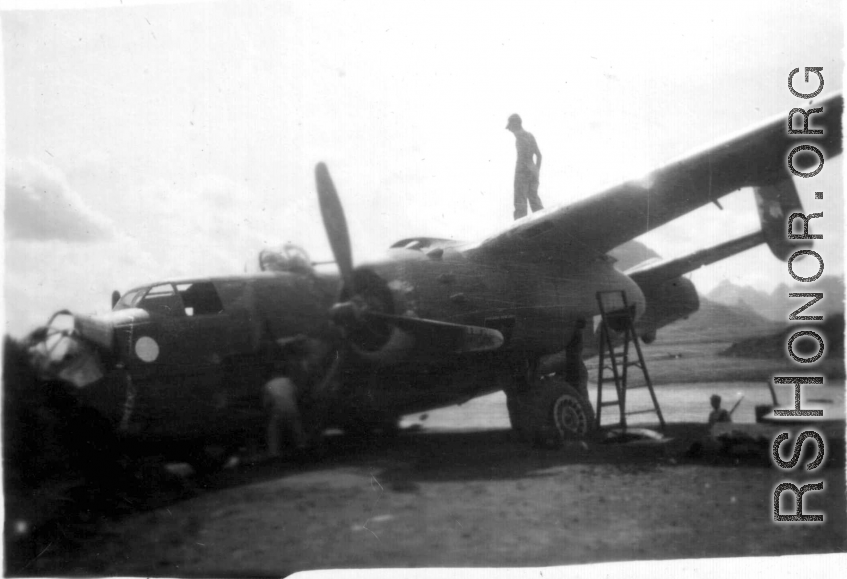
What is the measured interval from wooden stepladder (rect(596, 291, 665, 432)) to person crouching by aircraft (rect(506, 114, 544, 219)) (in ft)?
4.07

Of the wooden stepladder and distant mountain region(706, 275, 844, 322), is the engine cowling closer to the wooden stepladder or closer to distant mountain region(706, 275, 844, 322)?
the wooden stepladder

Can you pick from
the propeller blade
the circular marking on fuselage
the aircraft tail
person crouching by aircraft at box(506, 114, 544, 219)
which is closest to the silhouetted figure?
person crouching by aircraft at box(506, 114, 544, 219)

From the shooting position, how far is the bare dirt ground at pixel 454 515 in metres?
4.46

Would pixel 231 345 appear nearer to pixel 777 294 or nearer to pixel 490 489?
pixel 490 489

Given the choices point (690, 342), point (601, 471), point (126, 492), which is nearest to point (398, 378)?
point (601, 471)

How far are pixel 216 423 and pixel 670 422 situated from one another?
3.58 meters

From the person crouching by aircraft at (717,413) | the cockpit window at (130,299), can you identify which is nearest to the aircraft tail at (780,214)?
the person crouching by aircraft at (717,413)

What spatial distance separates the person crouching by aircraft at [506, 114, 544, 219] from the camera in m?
5.13

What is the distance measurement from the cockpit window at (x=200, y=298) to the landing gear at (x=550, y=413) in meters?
2.65

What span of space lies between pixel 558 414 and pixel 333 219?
2666 mm

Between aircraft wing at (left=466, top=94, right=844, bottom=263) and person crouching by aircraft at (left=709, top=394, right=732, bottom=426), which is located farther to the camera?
person crouching by aircraft at (left=709, top=394, right=732, bottom=426)

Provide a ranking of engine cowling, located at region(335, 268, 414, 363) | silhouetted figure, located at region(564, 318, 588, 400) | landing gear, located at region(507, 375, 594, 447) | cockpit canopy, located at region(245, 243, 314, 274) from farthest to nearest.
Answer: silhouetted figure, located at region(564, 318, 588, 400) < landing gear, located at region(507, 375, 594, 447) < cockpit canopy, located at region(245, 243, 314, 274) < engine cowling, located at region(335, 268, 414, 363)

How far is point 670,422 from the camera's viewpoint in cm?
524

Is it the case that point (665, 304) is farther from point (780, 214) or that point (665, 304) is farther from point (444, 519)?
point (444, 519)
